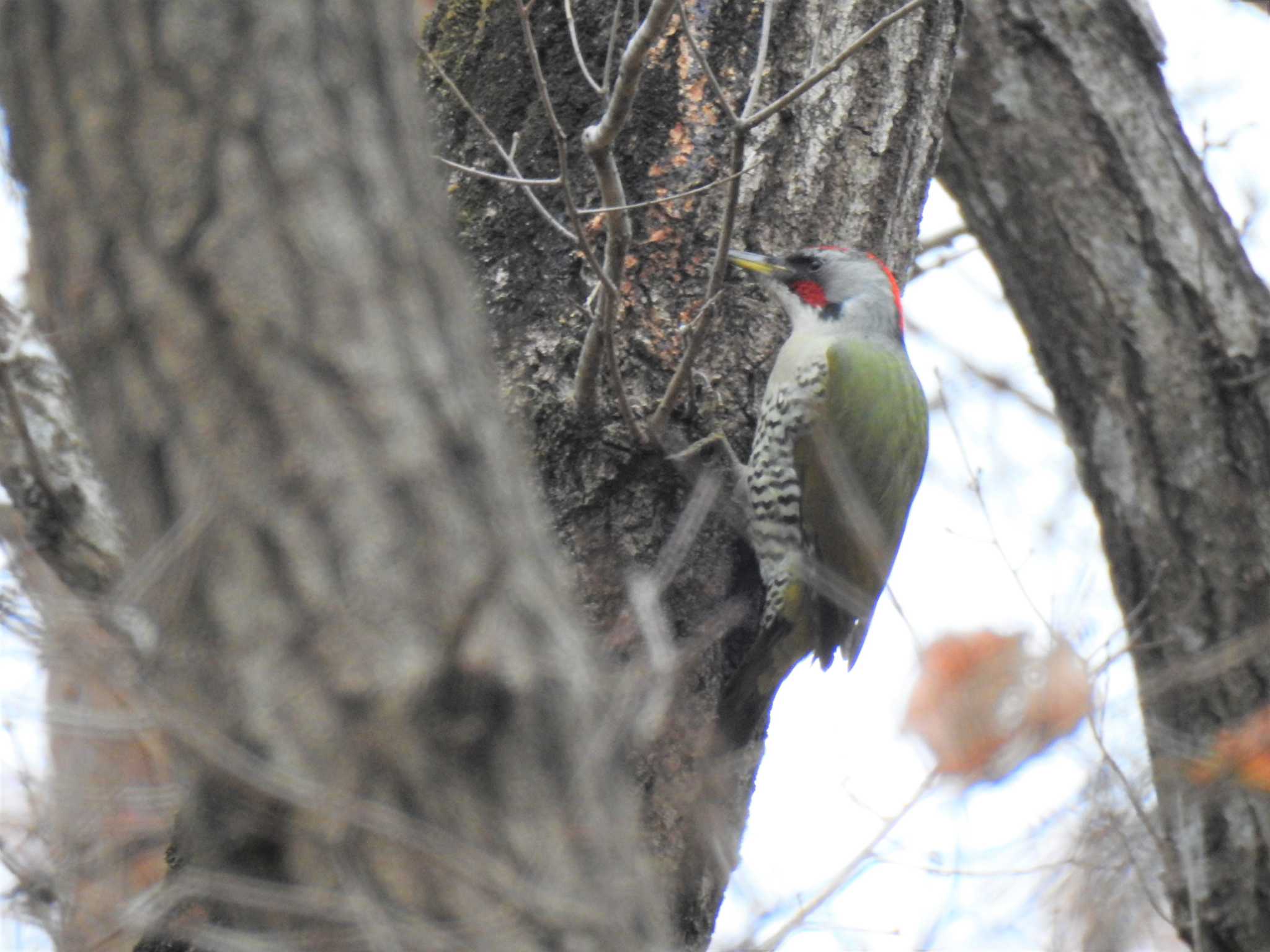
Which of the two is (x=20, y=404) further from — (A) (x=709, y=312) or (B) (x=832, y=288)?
(B) (x=832, y=288)

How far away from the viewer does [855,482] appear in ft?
13.0

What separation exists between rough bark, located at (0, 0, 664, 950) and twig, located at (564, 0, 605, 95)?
4.43ft

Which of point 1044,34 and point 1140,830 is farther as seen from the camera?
point 1044,34

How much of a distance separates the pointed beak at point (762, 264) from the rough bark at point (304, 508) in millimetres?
1749

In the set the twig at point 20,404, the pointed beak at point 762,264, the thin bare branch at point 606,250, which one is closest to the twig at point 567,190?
the thin bare branch at point 606,250

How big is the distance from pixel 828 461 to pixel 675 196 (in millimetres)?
1280

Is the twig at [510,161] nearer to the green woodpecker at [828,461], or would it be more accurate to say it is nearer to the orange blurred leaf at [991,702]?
the green woodpecker at [828,461]

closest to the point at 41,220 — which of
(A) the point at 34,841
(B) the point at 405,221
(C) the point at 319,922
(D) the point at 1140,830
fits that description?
(B) the point at 405,221

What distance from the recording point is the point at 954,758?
3.05m

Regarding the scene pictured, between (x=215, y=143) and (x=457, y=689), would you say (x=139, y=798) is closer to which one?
(x=457, y=689)

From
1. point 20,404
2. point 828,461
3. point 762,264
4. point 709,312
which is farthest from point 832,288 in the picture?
point 20,404

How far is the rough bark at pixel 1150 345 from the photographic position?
4.33m

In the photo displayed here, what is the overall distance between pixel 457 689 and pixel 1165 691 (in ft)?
11.8

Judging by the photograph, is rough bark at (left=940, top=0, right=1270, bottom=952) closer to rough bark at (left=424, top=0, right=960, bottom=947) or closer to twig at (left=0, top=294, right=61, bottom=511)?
rough bark at (left=424, top=0, right=960, bottom=947)
